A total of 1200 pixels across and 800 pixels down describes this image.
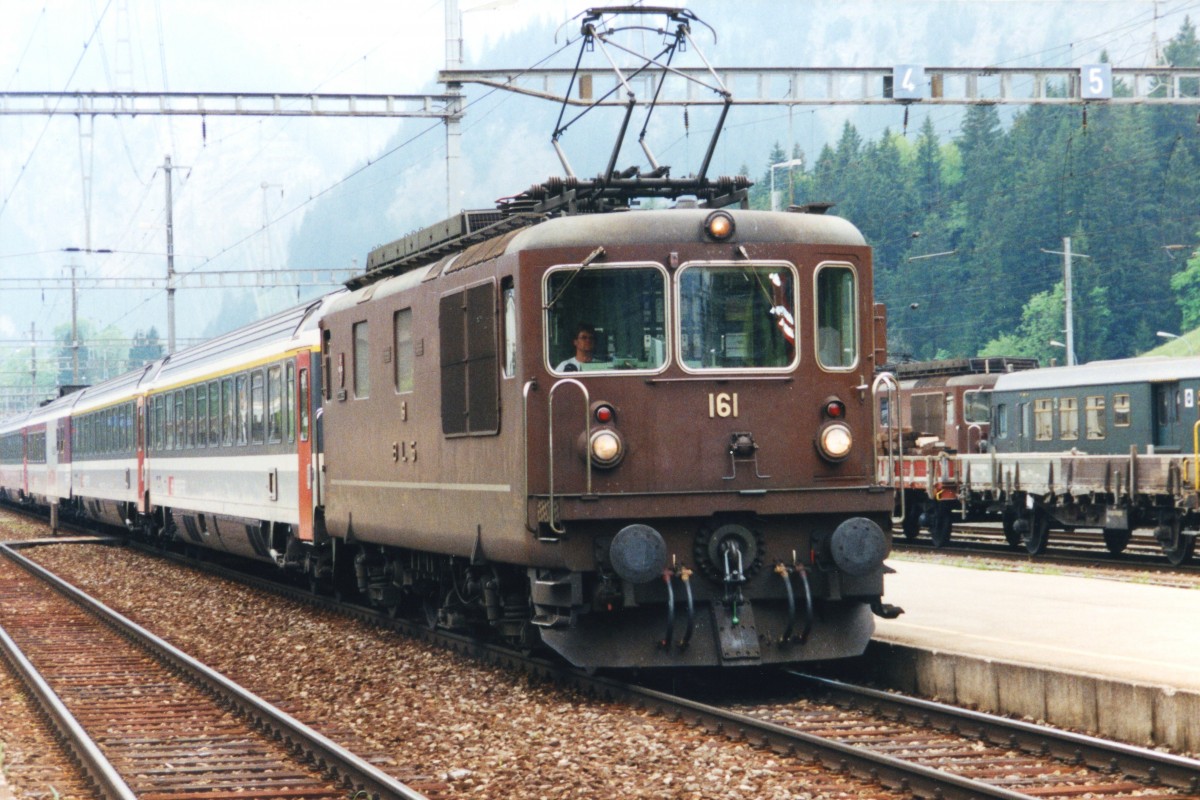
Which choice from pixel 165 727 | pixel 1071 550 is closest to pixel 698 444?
pixel 165 727

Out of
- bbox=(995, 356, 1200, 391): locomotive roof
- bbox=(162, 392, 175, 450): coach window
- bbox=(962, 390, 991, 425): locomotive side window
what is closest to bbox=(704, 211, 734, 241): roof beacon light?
bbox=(162, 392, 175, 450): coach window

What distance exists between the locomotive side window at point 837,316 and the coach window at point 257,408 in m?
10.2

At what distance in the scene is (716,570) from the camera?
10.5 metres

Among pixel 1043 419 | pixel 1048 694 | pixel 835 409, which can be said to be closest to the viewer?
pixel 1048 694

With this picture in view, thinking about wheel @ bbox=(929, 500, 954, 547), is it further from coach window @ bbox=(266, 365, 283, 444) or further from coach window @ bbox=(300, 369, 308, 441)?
coach window @ bbox=(300, 369, 308, 441)

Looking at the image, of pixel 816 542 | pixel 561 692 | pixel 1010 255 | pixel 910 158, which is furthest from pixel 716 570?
pixel 910 158

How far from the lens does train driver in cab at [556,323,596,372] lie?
1056 cm

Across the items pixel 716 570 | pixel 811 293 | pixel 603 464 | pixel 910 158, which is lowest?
pixel 716 570

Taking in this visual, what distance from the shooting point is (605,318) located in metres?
10.7

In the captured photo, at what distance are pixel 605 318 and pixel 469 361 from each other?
132cm

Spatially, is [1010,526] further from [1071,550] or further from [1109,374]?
[1109,374]

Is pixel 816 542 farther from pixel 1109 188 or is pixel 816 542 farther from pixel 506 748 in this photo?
pixel 1109 188

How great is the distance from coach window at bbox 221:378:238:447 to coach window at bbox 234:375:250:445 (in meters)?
0.14

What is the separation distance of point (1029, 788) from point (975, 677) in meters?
2.57
